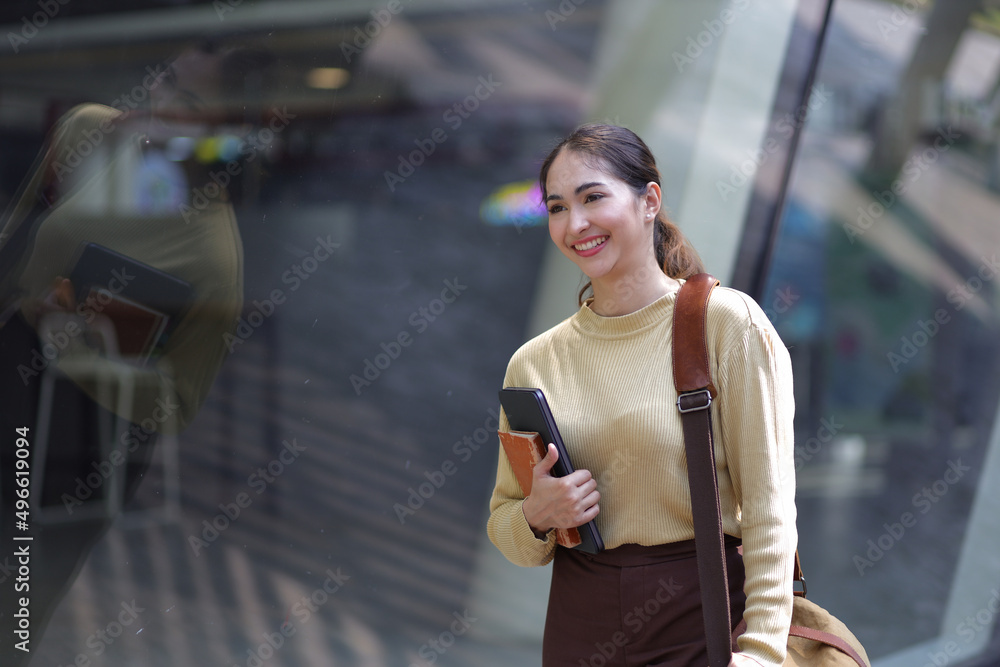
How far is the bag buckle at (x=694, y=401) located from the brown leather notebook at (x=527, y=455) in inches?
11.5

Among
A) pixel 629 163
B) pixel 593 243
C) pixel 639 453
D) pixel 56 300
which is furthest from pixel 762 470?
pixel 56 300

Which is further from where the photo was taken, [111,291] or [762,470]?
[111,291]

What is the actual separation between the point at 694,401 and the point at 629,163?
499mm

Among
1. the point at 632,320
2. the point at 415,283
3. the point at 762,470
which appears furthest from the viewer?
the point at 415,283

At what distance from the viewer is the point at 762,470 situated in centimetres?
149

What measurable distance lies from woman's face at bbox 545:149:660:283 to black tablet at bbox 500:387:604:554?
0.28 meters

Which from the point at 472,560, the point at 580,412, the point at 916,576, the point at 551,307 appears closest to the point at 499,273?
the point at 551,307

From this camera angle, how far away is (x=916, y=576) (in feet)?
14.7

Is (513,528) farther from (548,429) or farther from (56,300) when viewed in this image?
(56,300)

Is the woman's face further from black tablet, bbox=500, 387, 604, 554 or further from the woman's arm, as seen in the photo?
the woman's arm

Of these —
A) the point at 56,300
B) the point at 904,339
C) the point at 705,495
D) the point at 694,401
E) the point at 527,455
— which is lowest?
the point at 904,339

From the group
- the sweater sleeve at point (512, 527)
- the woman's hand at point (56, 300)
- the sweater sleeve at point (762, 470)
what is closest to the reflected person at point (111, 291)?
the woman's hand at point (56, 300)

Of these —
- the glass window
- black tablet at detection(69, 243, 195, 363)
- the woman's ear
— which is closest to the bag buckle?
the woman's ear

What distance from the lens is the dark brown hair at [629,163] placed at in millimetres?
1671
